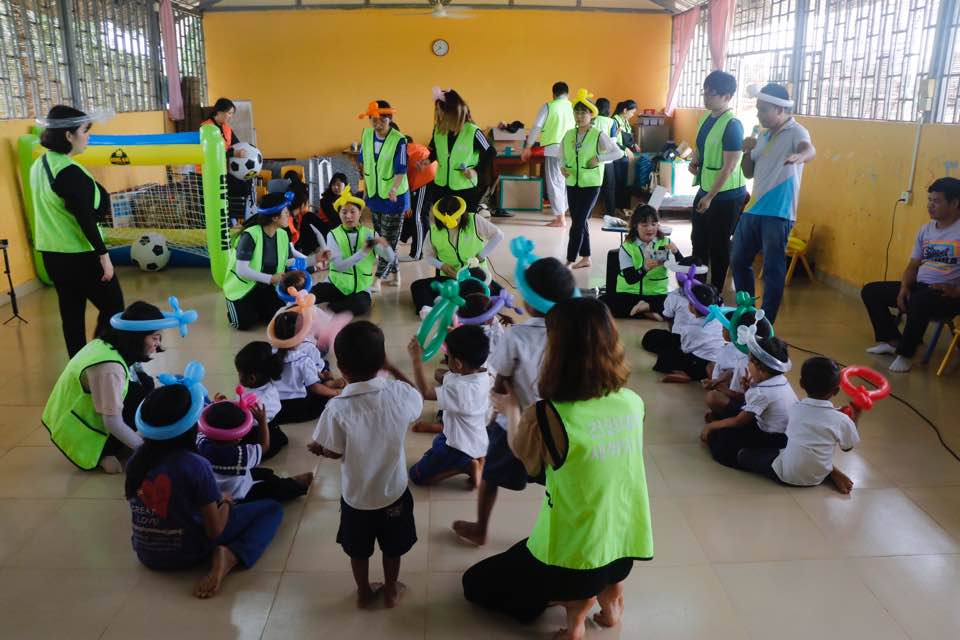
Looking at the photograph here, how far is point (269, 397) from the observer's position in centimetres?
321

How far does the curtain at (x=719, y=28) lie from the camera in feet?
28.7

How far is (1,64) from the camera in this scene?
5586mm

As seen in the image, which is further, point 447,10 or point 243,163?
point 447,10

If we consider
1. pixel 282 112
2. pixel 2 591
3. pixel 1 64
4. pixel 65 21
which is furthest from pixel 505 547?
pixel 282 112

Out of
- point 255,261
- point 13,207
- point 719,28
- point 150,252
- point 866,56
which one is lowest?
point 150,252

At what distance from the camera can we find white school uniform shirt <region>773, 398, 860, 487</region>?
2834 millimetres

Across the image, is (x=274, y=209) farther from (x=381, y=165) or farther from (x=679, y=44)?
(x=679, y=44)

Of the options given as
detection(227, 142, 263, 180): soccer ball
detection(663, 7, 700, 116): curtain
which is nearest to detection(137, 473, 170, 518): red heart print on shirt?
detection(227, 142, 263, 180): soccer ball

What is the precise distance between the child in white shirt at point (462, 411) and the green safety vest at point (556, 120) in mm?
6066

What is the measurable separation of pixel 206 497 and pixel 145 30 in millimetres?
8067

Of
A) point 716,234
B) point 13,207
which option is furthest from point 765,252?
point 13,207

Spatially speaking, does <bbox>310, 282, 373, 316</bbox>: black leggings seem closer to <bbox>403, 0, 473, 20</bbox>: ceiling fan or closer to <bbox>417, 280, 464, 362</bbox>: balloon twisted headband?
<bbox>417, 280, 464, 362</bbox>: balloon twisted headband

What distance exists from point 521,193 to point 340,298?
16.7 ft

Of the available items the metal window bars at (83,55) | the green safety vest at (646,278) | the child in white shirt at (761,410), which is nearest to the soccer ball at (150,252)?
the metal window bars at (83,55)
